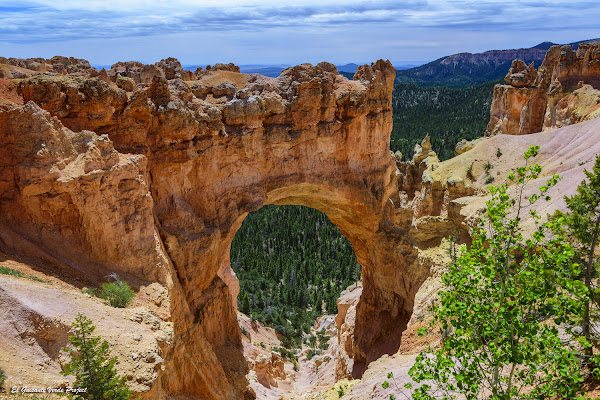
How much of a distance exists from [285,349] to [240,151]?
833 inches

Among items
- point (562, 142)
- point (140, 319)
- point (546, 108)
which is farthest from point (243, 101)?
point (546, 108)

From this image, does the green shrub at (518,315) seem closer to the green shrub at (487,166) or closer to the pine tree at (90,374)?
the pine tree at (90,374)

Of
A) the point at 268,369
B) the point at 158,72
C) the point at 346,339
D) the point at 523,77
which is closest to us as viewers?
the point at 158,72

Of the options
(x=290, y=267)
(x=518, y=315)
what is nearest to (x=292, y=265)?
(x=290, y=267)

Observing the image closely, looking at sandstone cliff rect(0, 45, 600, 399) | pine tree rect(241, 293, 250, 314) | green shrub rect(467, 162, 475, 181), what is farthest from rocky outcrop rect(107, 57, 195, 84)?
green shrub rect(467, 162, 475, 181)

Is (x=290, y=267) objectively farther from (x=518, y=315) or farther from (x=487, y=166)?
(x=518, y=315)

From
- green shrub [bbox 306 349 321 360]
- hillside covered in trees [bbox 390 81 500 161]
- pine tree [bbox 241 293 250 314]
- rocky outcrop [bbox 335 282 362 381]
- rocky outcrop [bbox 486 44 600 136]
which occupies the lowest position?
green shrub [bbox 306 349 321 360]

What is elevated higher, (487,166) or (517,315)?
(517,315)

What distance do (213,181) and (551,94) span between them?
A: 153ft

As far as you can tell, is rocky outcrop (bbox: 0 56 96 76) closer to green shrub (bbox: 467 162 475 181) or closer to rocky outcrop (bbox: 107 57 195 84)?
rocky outcrop (bbox: 107 57 195 84)

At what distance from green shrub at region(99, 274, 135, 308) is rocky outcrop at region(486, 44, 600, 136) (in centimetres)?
4385

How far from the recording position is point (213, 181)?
20984mm

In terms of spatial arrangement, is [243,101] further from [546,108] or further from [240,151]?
[546,108]

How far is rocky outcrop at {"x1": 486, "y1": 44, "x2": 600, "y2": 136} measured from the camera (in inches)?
1802
